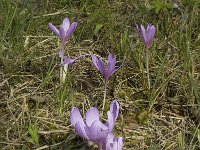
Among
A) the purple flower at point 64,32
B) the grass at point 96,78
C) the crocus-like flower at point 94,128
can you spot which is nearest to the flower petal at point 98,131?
the crocus-like flower at point 94,128

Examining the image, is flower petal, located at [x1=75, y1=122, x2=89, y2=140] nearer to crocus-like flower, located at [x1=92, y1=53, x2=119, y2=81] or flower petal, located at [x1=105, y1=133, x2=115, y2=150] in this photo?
flower petal, located at [x1=105, y1=133, x2=115, y2=150]

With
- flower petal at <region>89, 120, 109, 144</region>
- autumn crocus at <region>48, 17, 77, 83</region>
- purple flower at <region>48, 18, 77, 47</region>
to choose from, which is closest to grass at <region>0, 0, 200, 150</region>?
autumn crocus at <region>48, 17, 77, 83</region>

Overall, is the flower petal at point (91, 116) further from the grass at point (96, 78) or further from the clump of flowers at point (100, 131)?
the grass at point (96, 78)

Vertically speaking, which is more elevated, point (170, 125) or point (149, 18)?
point (149, 18)

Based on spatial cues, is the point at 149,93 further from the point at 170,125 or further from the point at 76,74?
the point at 76,74

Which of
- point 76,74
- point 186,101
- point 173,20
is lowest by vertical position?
point 186,101

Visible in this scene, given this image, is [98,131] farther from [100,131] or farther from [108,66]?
[108,66]

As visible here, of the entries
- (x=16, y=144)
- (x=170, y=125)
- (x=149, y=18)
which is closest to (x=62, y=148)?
(x=16, y=144)
